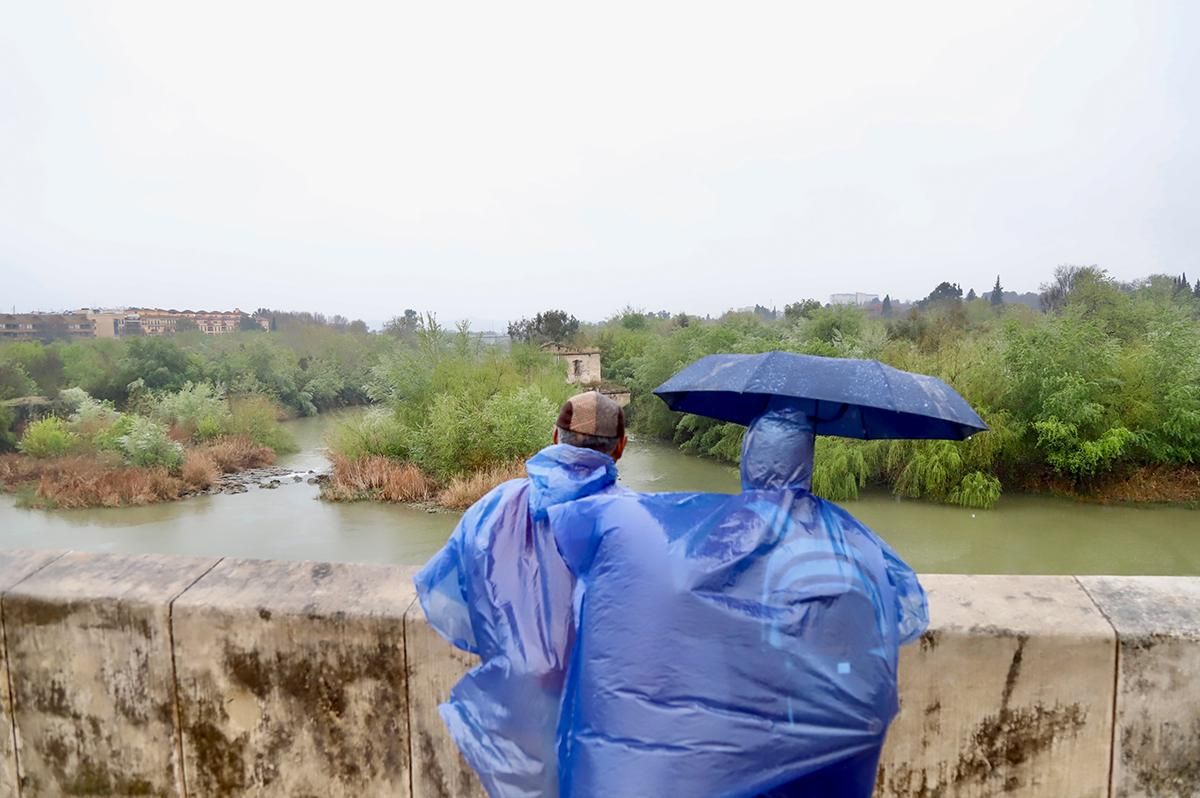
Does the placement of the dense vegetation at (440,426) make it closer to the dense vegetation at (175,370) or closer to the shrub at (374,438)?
the shrub at (374,438)

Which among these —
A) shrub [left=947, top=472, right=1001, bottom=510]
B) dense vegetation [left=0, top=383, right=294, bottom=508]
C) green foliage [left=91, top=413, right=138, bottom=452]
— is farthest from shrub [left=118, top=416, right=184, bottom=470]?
shrub [left=947, top=472, right=1001, bottom=510]

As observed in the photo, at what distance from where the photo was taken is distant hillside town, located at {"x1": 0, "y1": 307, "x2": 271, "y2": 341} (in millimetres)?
78625

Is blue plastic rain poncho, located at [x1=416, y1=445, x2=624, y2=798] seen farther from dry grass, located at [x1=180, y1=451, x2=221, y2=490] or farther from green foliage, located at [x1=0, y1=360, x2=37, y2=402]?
green foliage, located at [x1=0, y1=360, x2=37, y2=402]

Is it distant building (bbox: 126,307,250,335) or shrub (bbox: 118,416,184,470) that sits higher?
distant building (bbox: 126,307,250,335)

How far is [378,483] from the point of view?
1042 inches

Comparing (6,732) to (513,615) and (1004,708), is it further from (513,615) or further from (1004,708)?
(1004,708)

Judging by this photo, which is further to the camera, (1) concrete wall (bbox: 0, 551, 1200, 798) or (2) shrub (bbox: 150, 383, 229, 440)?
(2) shrub (bbox: 150, 383, 229, 440)

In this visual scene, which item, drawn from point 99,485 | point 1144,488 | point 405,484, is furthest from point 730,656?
point 99,485

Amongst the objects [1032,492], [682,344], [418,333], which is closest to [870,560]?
[1032,492]

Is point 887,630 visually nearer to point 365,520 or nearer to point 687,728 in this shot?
point 687,728

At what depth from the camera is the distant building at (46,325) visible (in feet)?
253

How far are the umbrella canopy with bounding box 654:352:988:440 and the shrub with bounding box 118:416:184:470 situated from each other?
1198 inches

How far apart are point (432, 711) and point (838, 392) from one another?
128 centimetres

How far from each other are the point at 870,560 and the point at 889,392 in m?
0.32
